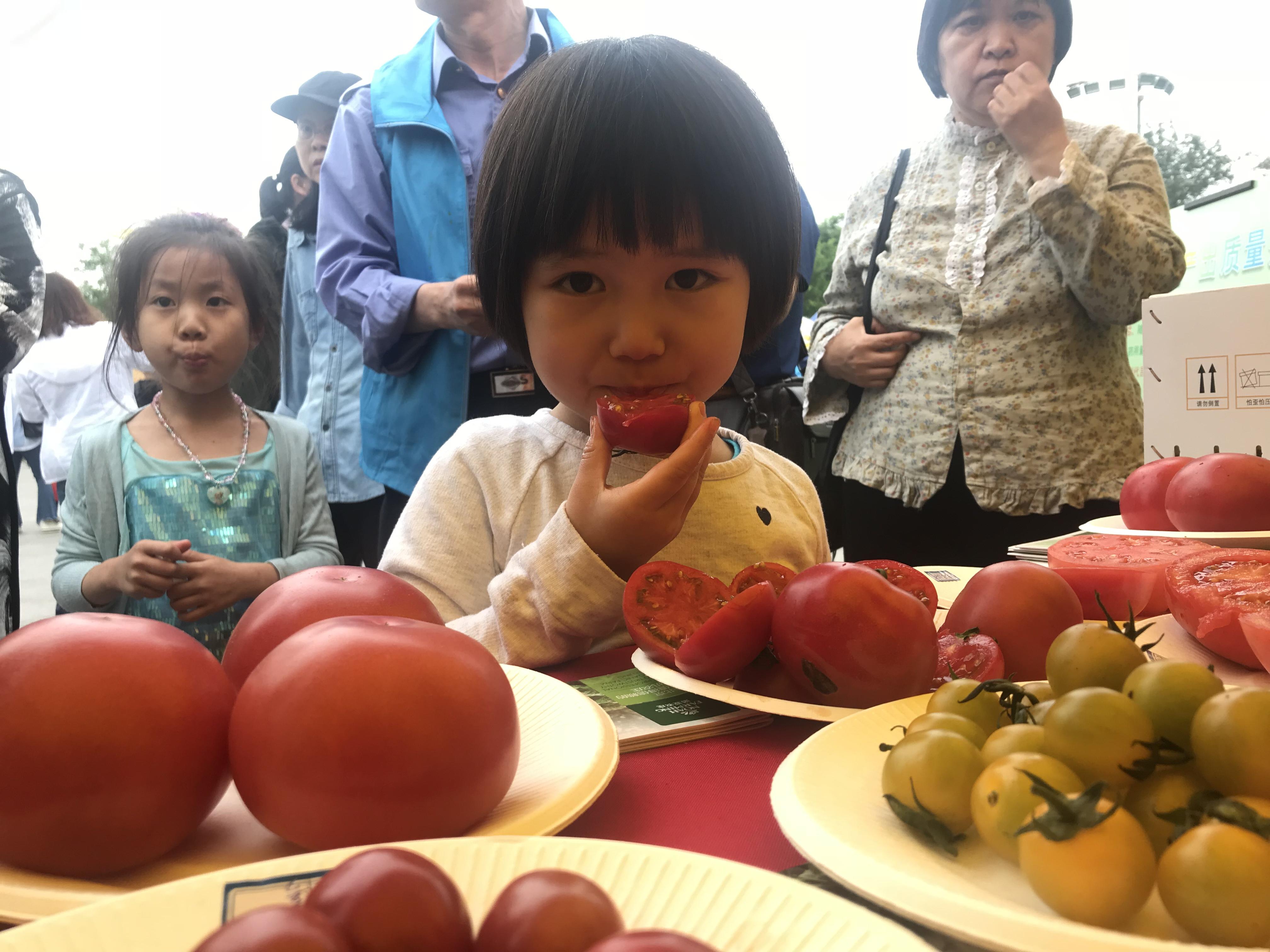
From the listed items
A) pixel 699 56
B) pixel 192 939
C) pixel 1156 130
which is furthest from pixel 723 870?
pixel 1156 130

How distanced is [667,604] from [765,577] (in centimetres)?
12

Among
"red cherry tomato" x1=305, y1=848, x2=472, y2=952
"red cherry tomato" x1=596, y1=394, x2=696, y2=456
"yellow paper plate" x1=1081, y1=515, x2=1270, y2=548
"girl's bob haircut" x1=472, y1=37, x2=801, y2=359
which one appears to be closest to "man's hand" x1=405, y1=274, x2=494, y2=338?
"girl's bob haircut" x1=472, y1=37, x2=801, y2=359

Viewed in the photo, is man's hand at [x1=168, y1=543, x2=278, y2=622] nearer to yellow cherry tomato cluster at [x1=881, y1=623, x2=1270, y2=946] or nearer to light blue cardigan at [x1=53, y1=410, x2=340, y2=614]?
light blue cardigan at [x1=53, y1=410, x2=340, y2=614]

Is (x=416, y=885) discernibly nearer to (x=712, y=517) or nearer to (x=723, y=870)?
(x=723, y=870)

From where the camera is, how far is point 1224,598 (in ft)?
3.32

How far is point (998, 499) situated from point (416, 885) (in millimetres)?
2134

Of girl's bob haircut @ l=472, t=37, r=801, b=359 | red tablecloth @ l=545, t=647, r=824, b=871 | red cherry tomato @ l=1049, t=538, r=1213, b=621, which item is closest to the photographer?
red tablecloth @ l=545, t=647, r=824, b=871

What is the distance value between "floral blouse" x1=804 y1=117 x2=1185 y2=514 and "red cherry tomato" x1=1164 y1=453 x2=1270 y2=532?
64cm

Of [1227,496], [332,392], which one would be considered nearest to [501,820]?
[1227,496]

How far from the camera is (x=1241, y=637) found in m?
0.97

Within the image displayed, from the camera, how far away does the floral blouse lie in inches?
81.9

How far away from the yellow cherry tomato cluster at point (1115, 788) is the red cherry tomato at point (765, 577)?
1.38 ft

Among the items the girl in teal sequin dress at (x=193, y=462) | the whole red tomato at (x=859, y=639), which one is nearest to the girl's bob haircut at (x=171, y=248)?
the girl in teal sequin dress at (x=193, y=462)

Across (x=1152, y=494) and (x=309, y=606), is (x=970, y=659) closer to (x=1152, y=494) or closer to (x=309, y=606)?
(x=309, y=606)
